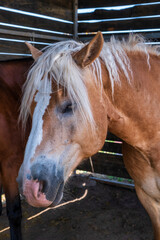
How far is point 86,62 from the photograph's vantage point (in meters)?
1.32

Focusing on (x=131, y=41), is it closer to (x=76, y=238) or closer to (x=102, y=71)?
(x=102, y=71)

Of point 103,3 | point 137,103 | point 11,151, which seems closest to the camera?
point 137,103

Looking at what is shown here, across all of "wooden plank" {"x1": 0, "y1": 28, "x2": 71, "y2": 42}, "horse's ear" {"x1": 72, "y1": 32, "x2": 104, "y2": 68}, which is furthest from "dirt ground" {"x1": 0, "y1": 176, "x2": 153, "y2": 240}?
"wooden plank" {"x1": 0, "y1": 28, "x2": 71, "y2": 42}

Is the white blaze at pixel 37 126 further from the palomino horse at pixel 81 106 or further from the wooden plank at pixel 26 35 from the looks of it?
the wooden plank at pixel 26 35

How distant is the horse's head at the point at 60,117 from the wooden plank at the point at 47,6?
2.34 m

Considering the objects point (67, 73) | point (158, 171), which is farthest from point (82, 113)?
point (158, 171)

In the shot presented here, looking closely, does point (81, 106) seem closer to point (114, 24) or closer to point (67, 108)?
point (67, 108)

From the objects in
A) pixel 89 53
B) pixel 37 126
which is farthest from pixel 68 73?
pixel 37 126

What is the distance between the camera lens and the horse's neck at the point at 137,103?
1502 millimetres

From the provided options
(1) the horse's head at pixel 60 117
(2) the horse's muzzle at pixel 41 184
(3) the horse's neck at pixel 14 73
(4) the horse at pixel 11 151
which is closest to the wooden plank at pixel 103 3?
(3) the horse's neck at pixel 14 73

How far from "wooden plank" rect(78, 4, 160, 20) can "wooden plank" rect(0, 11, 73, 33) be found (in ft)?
1.15

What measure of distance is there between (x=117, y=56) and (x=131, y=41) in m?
0.28

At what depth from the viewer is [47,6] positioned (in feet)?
11.7

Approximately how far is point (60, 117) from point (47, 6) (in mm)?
3036
